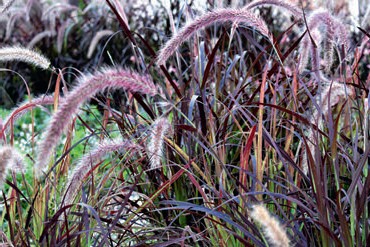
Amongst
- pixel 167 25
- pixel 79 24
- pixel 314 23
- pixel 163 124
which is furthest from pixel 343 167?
pixel 79 24

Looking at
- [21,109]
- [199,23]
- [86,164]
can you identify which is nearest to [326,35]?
[199,23]

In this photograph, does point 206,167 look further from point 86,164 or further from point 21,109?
point 21,109

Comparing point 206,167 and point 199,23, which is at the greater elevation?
point 199,23

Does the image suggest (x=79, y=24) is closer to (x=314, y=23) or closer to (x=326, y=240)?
(x=314, y=23)

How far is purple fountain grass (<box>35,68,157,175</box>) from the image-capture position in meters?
1.48

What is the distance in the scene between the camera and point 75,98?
1539mm

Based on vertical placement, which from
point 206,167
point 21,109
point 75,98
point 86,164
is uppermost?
point 75,98

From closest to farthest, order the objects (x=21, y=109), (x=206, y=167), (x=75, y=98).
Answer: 1. (x=75, y=98)
2. (x=206, y=167)
3. (x=21, y=109)

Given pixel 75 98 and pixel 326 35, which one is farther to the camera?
pixel 326 35

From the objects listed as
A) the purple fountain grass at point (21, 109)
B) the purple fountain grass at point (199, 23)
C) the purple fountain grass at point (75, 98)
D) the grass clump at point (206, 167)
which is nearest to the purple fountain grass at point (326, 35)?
the grass clump at point (206, 167)

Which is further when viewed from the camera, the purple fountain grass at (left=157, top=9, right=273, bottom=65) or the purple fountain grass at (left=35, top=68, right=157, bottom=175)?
the purple fountain grass at (left=157, top=9, right=273, bottom=65)

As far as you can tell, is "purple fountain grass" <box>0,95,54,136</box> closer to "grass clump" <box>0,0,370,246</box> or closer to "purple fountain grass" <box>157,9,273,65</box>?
"grass clump" <box>0,0,370,246</box>

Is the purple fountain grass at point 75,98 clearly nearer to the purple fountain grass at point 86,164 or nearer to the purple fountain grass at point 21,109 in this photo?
the purple fountain grass at point 86,164

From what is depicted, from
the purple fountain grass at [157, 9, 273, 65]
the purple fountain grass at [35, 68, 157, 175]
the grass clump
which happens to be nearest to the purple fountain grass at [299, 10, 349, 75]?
the grass clump
